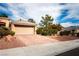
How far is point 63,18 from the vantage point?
13.2ft

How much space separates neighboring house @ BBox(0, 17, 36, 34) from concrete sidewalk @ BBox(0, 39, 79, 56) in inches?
11.9

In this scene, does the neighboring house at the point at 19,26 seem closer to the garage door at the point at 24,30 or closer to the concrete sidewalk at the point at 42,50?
the garage door at the point at 24,30

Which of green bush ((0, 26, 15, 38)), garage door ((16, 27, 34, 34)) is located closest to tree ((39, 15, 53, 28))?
garage door ((16, 27, 34, 34))

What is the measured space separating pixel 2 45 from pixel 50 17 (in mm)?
985

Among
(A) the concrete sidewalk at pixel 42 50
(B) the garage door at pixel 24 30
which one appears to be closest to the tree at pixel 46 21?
(B) the garage door at pixel 24 30

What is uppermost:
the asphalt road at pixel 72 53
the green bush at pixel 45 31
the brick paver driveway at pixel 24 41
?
the green bush at pixel 45 31

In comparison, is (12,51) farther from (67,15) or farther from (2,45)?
(67,15)

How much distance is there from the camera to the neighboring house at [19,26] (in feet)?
13.0

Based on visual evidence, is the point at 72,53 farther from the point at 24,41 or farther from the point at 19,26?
the point at 19,26

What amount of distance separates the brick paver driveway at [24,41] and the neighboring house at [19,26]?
0.09 m

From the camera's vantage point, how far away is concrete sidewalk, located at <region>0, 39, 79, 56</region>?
12.8ft

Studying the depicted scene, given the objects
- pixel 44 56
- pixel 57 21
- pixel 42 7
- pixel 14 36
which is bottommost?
pixel 44 56

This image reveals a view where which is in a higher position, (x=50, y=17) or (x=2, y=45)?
(x=50, y=17)

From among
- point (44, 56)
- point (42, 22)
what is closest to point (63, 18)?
point (42, 22)
